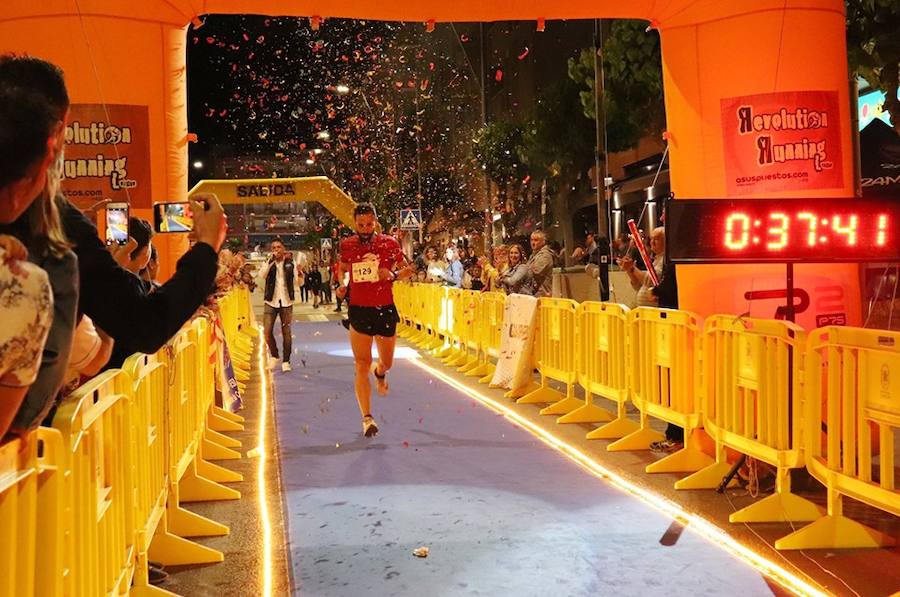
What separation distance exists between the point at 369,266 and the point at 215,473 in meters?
2.74

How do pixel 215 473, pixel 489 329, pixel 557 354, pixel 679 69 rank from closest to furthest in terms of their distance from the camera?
pixel 215 473 → pixel 679 69 → pixel 557 354 → pixel 489 329

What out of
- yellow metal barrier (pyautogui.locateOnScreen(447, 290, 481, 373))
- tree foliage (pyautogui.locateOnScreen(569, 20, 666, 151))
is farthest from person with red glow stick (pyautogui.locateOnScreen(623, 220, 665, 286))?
tree foliage (pyautogui.locateOnScreen(569, 20, 666, 151))

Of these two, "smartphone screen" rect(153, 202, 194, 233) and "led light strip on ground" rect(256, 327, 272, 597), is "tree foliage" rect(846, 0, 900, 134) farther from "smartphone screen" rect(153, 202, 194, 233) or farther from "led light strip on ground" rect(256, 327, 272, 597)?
"smartphone screen" rect(153, 202, 194, 233)

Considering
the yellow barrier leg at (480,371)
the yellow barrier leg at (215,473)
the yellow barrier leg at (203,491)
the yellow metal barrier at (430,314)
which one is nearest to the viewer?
the yellow barrier leg at (203,491)

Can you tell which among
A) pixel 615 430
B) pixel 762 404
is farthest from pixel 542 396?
pixel 762 404

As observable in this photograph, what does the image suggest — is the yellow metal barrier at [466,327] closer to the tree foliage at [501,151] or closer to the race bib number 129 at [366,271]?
the race bib number 129 at [366,271]

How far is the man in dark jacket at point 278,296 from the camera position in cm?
1566

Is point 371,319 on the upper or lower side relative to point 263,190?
lower

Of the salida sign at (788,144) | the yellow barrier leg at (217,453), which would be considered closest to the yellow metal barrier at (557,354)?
the salida sign at (788,144)

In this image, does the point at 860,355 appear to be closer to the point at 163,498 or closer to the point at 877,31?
the point at 163,498

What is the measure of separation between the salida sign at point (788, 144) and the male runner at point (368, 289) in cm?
337

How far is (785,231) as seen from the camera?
6801 mm

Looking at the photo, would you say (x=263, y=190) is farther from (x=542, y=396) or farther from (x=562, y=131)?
(x=542, y=396)

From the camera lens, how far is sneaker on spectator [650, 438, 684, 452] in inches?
329
